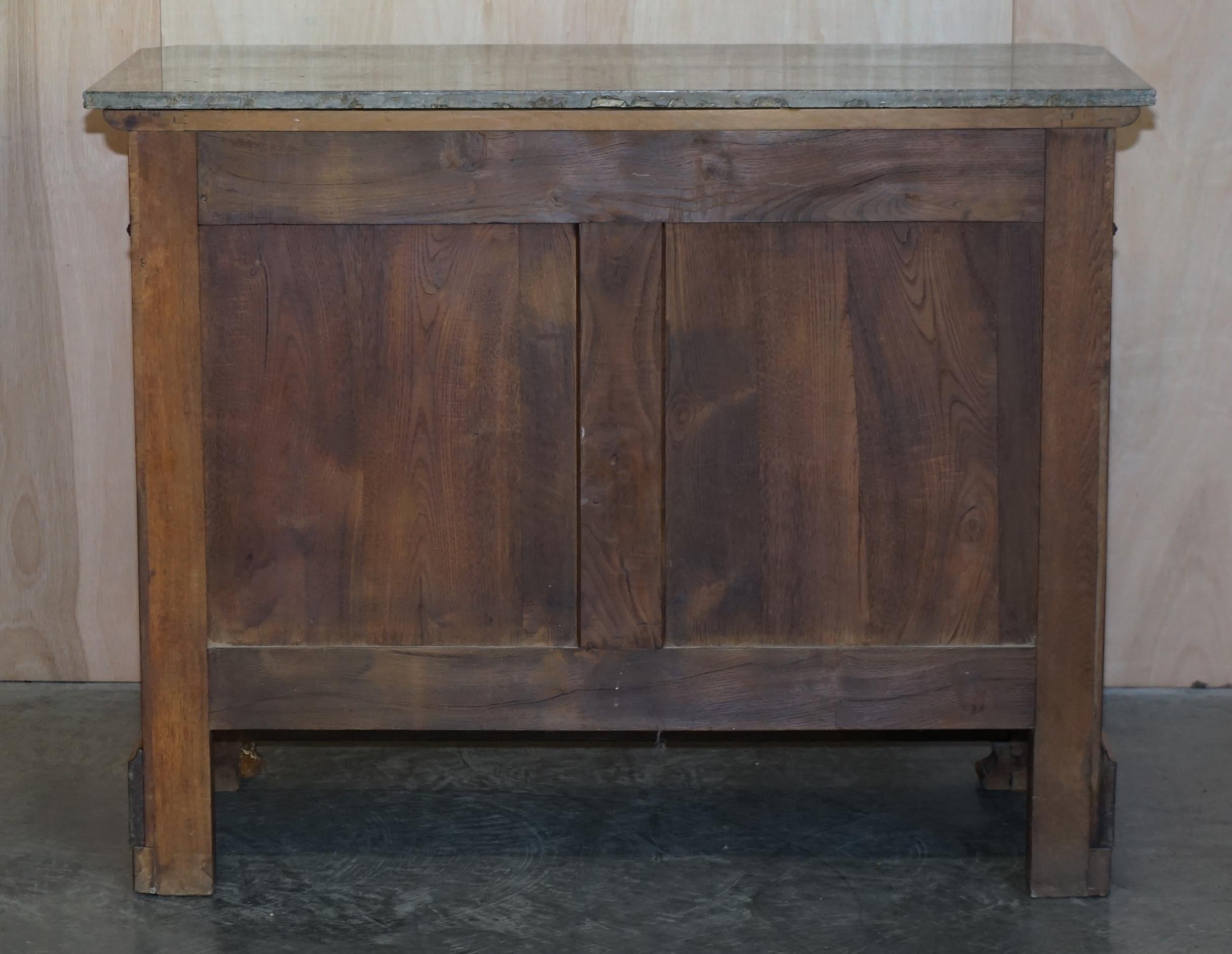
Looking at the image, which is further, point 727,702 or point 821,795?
point 821,795

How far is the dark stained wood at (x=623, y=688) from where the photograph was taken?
5.60ft

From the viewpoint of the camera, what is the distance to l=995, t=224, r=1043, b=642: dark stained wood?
1.65 meters

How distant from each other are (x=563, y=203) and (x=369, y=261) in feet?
0.67

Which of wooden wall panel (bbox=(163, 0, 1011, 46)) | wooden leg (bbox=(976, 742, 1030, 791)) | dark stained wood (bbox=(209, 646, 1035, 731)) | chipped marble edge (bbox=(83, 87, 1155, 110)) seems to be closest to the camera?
chipped marble edge (bbox=(83, 87, 1155, 110))

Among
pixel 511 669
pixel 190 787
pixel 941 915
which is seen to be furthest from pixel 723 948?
pixel 190 787

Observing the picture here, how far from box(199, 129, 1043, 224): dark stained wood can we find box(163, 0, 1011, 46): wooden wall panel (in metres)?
0.70

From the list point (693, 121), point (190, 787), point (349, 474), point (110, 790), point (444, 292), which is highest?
point (693, 121)

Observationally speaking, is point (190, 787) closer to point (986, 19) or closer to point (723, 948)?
point (723, 948)

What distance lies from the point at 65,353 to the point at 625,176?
109cm

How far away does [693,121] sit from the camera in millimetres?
1611

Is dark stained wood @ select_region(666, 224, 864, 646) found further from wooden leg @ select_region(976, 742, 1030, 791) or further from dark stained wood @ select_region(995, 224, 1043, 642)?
wooden leg @ select_region(976, 742, 1030, 791)

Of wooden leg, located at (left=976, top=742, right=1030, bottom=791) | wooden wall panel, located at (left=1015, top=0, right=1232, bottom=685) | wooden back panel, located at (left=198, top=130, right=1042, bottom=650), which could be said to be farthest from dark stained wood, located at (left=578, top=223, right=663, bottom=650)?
wooden wall panel, located at (left=1015, top=0, right=1232, bottom=685)

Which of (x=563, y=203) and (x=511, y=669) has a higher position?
(x=563, y=203)

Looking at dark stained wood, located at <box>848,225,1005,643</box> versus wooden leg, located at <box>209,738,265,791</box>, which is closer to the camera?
dark stained wood, located at <box>848,225,1005,643</box>
